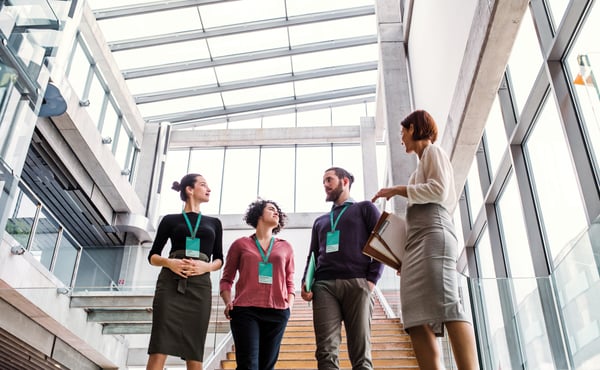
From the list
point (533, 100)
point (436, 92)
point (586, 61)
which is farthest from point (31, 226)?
point (586, 61)

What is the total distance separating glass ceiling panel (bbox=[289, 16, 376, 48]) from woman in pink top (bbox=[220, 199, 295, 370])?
48.4ft

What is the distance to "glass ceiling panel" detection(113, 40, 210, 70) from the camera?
667 inches

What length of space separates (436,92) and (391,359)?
5.09m

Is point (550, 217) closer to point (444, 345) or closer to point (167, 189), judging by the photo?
point (444, 345)

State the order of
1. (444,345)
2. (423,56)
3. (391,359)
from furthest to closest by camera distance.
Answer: (423,56), (391,359), (444,345)

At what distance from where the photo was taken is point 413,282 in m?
2.87

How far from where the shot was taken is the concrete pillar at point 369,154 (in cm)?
2061

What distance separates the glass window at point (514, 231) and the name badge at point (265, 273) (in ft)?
13.9

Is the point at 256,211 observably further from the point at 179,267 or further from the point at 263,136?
the point at 263,136

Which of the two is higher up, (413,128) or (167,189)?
(167,189)

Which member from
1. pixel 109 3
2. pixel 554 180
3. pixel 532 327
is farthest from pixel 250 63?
pixel 532 327

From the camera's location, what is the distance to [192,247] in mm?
3705

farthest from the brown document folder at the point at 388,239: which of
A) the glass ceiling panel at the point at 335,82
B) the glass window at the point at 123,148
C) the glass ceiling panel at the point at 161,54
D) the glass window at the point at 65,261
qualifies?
the glass ceiling panel at the point at 335,82

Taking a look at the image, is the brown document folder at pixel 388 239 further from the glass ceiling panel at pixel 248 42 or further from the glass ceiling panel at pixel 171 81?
the glass ceiling panel at pixel 171 81
